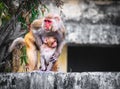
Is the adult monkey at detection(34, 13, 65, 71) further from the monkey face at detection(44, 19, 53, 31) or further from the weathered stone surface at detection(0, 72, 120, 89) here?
the weathered stone surface at detection(0, 72, 120, 89)

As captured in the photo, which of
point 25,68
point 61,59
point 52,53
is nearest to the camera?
point 52,53

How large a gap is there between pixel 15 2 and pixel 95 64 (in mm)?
5447

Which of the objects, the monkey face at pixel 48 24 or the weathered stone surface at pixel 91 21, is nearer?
the monkey face at pixel 48 24

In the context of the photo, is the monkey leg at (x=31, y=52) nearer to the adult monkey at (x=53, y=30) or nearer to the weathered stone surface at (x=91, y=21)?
the adult monkey at (x=53, y=30)

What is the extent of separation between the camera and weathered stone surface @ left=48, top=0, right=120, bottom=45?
43.2 feet

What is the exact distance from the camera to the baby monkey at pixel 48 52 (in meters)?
7.51

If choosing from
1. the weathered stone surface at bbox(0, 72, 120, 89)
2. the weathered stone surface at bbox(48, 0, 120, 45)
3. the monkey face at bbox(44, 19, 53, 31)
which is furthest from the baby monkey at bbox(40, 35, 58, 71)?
the weathered stone surface at bbox(48, 0, 120, 45)

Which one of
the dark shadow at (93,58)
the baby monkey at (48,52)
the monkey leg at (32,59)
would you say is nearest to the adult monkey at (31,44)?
the monkey leg at (32,59)

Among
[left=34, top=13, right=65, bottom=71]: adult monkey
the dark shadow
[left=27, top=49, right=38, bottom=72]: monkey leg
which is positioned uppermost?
the dark shadow

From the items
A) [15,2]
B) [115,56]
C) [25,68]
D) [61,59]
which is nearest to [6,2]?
[15,2]

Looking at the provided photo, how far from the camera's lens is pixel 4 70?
25.8ft

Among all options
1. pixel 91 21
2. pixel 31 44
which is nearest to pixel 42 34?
pixel 31 44

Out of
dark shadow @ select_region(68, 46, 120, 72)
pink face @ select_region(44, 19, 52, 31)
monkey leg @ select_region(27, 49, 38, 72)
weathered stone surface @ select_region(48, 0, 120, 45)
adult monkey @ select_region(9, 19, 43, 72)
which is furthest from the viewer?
dark shadow @ select_region(68, 46, 120, 72)

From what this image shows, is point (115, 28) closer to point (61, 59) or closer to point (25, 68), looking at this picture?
point (61, 59)
